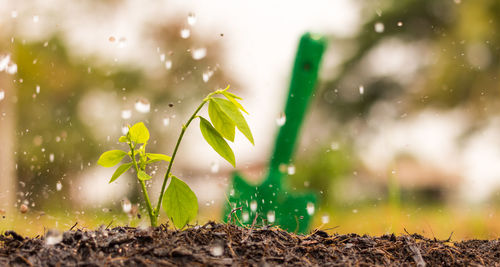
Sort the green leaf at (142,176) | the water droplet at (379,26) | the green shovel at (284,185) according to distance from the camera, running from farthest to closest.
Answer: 1. the water droplet at (379,26)
2. the green shovel at (284,185)
3. the green leaf at (142,176)

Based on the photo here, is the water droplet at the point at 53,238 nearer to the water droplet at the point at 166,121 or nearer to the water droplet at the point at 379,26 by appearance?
the water droplet at the point at 166,121

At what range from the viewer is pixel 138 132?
78cm

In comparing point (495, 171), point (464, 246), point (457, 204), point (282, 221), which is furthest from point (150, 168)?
point (495, 171)

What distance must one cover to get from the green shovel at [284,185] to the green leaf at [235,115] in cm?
48

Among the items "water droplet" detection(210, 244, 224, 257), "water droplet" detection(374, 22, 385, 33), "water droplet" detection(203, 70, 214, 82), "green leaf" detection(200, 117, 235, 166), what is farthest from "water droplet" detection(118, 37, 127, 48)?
"water droplet" detection(374, 22, 385, 33)

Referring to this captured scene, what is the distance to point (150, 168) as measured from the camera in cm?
106

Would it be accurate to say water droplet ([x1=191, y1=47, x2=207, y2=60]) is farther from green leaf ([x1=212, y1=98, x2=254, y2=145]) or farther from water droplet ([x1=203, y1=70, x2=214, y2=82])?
green leaf ([x1=212, y1=98, x2=254, y2=145])

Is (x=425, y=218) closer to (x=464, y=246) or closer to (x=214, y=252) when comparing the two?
(x=464, y=246)

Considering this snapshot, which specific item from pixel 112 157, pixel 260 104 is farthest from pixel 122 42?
pixel 112 157

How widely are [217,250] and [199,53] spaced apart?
3.02 feet

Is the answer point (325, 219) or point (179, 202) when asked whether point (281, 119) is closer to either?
point (325, 219)

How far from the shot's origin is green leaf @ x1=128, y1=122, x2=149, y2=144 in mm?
771

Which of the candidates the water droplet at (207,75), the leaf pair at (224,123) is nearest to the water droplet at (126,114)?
the water droplet at (207,75)

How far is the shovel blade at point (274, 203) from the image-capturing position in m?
1.18
